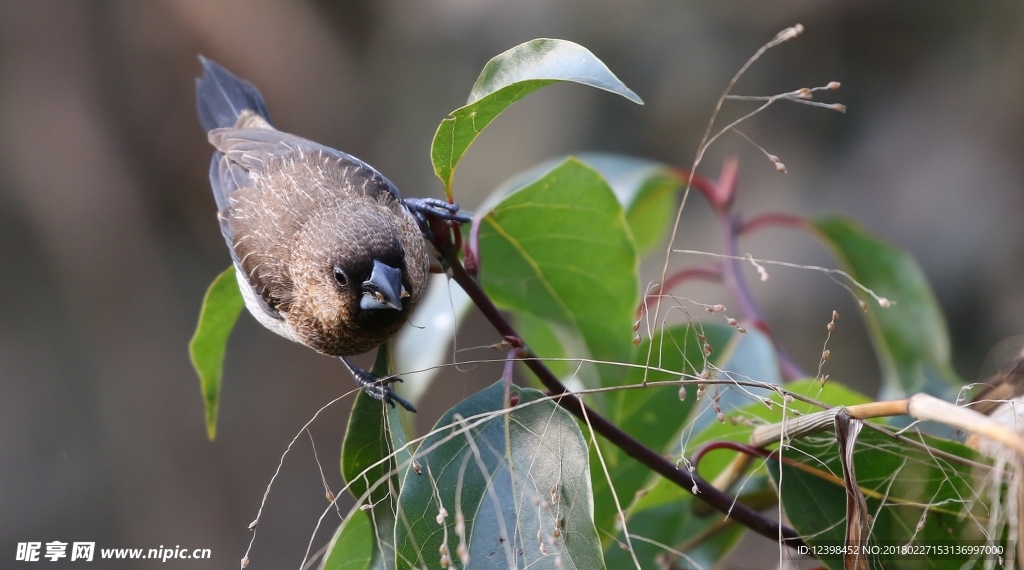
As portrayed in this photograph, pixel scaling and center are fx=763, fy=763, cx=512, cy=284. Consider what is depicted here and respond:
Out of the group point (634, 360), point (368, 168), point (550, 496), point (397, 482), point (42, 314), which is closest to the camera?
point (550, 496)

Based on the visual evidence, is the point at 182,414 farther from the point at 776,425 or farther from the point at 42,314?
the point at 776,425

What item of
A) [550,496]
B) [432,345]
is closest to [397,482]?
[550,496]

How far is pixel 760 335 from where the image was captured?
201cm

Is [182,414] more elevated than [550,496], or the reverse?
[550,496]

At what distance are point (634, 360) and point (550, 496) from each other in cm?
63

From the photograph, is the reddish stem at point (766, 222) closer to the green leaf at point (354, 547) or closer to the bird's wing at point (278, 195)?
the bird's wing at point (278, 195)

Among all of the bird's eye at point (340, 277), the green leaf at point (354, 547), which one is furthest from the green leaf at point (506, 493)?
the bird's eye at point (340, 277)

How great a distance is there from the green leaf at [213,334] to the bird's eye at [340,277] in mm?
230

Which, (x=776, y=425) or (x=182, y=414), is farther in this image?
(x=182, y=414)

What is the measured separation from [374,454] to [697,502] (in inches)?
28.0

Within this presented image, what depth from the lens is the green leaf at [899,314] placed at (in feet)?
7.34

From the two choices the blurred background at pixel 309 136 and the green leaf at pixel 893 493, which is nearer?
the green leaf at pixel 893 493

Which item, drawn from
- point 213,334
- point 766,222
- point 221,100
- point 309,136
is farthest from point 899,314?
point 309,136

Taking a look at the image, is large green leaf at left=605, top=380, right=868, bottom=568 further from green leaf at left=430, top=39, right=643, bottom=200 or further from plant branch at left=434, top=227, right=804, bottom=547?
green leaf at left=430, top=39, right=643, bottom=200
